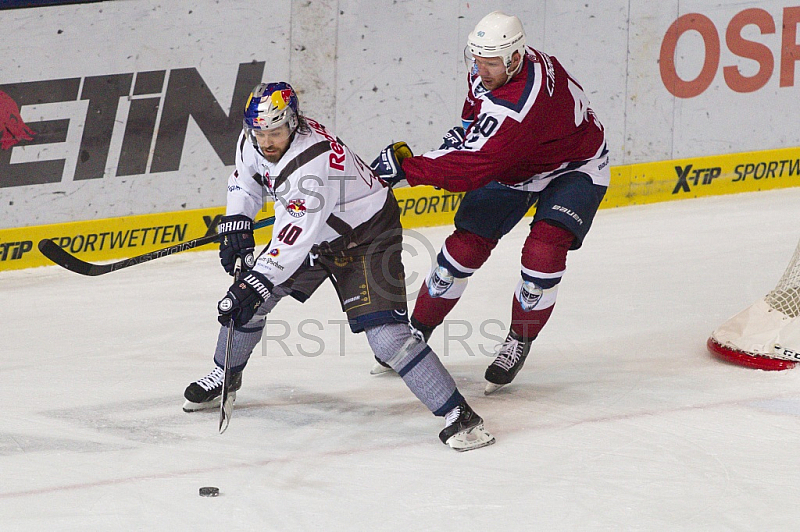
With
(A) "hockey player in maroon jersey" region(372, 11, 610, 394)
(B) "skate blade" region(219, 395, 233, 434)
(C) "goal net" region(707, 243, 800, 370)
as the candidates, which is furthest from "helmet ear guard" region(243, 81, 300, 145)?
(C) "goal net" region(707, 243, 800, 370)

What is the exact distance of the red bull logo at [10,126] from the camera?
555 centimetres

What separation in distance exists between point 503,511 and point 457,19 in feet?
13.3

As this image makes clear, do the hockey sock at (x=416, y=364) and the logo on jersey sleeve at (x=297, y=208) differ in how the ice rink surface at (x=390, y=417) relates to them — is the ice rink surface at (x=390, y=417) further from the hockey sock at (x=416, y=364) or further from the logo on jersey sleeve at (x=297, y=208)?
the logo on jersey sleeve at (x=297, y=208)

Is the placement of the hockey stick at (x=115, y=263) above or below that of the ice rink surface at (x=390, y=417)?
above

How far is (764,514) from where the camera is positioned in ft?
9.77

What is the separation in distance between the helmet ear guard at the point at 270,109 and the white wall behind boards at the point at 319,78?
274cm

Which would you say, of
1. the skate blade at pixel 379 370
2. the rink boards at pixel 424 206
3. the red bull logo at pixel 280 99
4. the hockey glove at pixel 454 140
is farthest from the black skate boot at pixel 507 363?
the rink boards at pixel 424 206

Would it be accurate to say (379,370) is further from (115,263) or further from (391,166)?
(115,263)

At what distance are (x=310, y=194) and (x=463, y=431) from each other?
0.86 meters

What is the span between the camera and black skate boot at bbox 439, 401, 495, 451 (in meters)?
3.43

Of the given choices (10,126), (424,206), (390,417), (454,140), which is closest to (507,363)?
(390,417)

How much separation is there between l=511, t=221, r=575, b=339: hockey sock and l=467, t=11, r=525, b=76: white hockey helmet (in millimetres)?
601

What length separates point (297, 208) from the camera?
3227 millimetres

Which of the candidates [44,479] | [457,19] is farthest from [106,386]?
[457,19]
